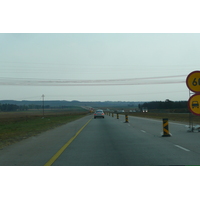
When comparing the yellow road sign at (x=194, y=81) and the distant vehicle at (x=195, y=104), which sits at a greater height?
the yellow road sign at (x=194, y=81)

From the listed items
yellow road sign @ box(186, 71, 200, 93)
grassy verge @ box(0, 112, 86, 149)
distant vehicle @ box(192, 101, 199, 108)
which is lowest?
grassy verge @ box(0, 112, 86, 149)

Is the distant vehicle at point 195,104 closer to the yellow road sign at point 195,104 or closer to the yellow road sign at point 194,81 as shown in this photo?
the yellow road sign at point 195,104

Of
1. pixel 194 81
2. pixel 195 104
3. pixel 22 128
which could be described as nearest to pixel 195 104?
pixel 195 104

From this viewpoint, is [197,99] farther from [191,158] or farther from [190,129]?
[190,129]

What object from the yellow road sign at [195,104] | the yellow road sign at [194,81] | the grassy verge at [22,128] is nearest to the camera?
the yellow road sign at [195,104]

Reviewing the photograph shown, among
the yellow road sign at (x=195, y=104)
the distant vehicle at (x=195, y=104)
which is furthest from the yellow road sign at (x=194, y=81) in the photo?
the distant vehicle at (x=195, y=104)

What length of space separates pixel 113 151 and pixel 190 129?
1132 centimetres

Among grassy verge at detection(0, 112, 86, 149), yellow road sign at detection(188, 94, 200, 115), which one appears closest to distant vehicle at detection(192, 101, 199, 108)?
yellow road sign at detection(188, 94, 200, 115)

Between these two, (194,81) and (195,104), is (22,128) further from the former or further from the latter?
(195,104)

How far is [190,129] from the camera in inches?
851

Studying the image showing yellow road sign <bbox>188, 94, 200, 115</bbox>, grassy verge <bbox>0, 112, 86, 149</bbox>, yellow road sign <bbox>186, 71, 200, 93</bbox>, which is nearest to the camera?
yellow road sign <bbox>188, 94, 200, 115</bbox>

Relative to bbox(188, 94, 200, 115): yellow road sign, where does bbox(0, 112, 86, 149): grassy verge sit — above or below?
below

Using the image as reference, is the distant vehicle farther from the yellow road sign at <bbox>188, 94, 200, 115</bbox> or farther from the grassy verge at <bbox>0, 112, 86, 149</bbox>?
the grassy verge at <bbox>0, 112, 86, 149</bbox>

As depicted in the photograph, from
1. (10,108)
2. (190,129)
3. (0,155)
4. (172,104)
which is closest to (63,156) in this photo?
(0,155)
